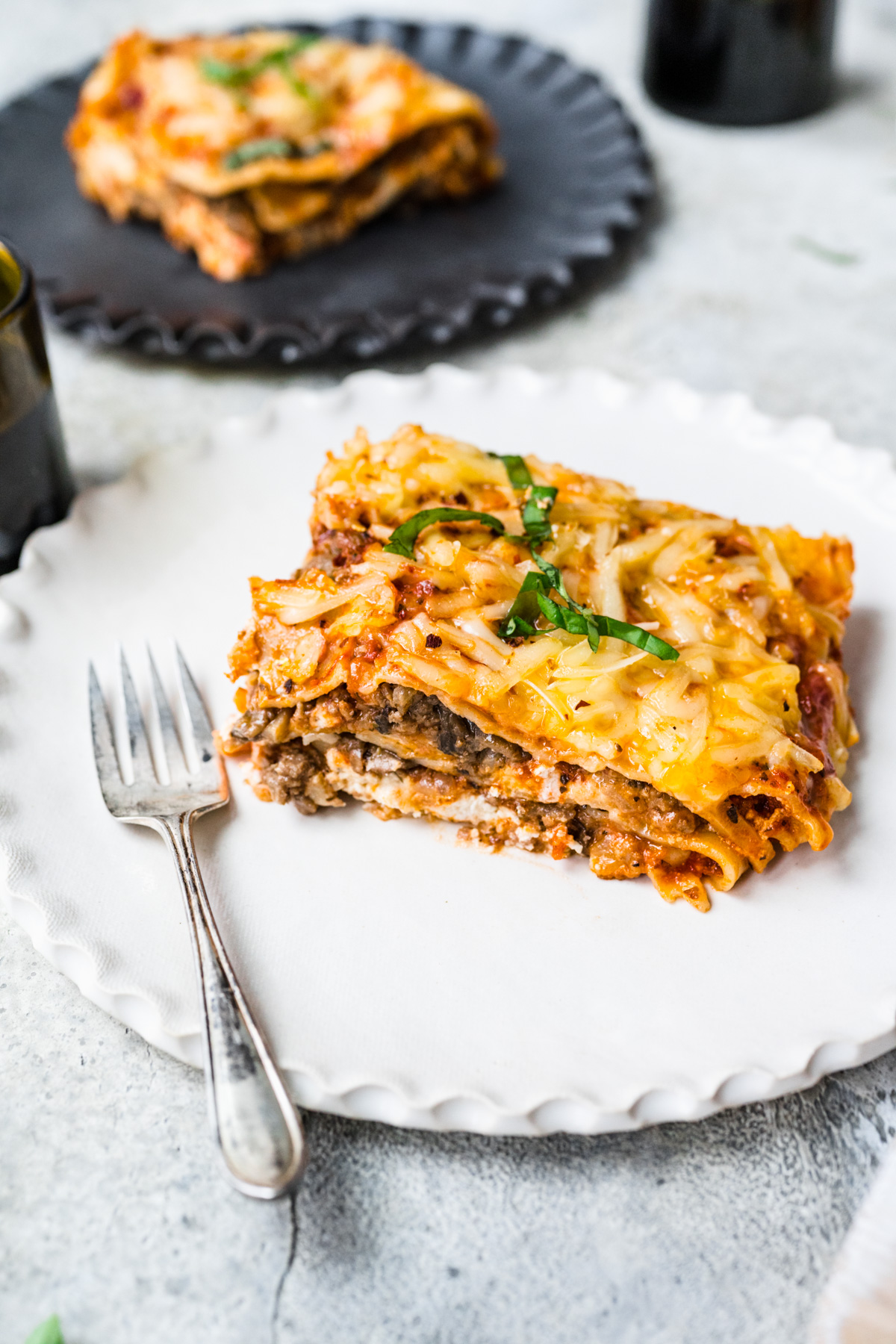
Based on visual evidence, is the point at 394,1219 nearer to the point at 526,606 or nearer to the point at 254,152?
the point at 526,606

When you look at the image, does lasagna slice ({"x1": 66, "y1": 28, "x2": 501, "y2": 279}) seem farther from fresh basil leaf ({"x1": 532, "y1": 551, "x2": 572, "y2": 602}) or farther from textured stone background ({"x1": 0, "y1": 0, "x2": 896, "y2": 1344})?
textured stone background ({"x1": 0, "y1": 0, "x2": 896, "y2": 1344})

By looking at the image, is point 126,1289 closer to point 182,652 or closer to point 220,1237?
point 220,1237

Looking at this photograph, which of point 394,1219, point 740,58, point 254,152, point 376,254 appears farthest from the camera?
point 740,58

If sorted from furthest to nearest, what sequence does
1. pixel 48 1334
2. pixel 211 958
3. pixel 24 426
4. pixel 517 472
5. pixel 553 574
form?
pixel 24 426 < pixel 517 472 < pixel 553 574 < pixel 211 958 < pixel 48 1334

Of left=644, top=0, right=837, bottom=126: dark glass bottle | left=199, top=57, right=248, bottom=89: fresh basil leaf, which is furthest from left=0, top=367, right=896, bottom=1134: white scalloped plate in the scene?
left=644, top=0, right=837, bottom=126: dark glass bottle

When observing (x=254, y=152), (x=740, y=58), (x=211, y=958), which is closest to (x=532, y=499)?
(x=211, y=958)

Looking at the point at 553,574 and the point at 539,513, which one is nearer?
the point at 553,574

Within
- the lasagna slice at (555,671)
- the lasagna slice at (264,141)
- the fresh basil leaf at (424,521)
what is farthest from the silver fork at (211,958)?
the lasagna slice at (264,141)

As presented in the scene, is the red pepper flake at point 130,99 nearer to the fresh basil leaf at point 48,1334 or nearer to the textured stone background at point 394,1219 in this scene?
the textured stone background at point 394,1219
